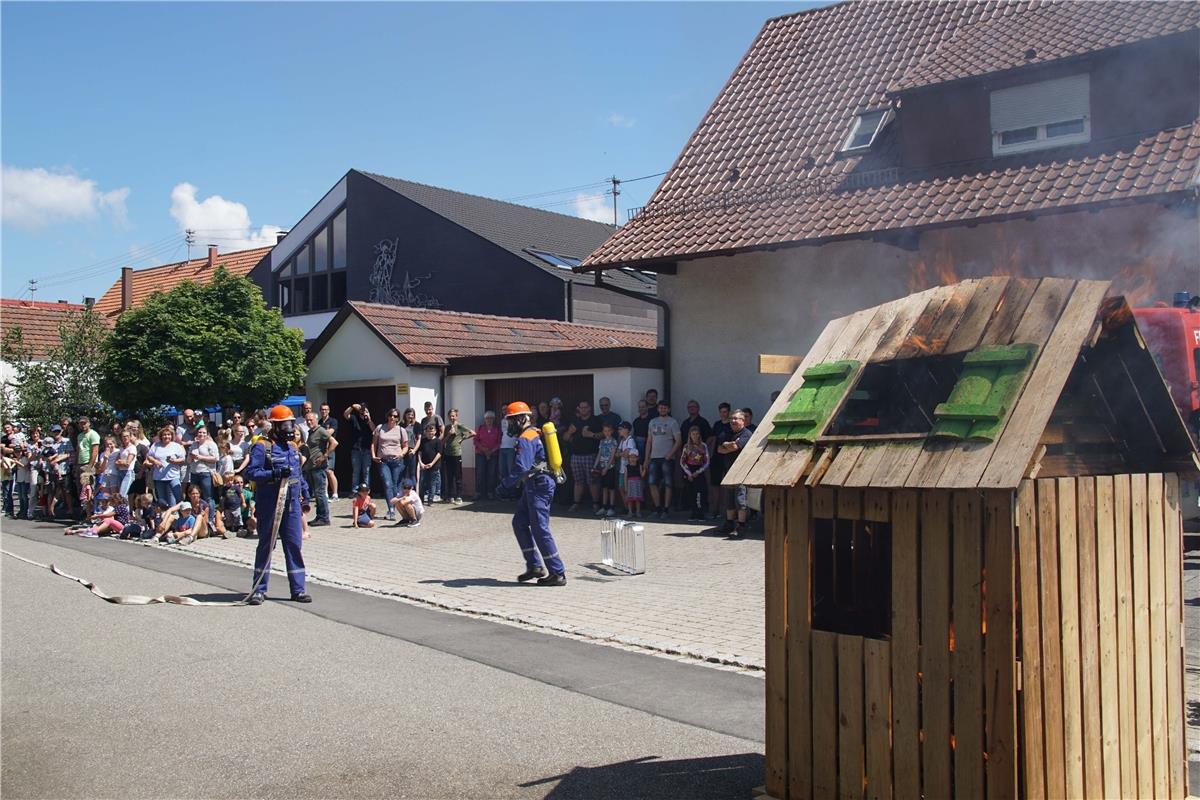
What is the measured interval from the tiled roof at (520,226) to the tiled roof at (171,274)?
47.4ft

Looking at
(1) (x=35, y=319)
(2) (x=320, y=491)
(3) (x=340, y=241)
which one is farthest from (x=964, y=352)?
(1) (x=35, y=319)

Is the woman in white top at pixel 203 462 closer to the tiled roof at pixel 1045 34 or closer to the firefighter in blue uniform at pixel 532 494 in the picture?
the firefighter in blue uniform at pixel 532 494

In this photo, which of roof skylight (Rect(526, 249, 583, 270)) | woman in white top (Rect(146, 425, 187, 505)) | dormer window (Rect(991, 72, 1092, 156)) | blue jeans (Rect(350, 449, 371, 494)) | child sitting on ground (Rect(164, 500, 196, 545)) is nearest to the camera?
dormer window (Rect(991, 72, 1092, 156))

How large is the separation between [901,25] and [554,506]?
403 inches

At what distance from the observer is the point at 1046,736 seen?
3539 millimetres

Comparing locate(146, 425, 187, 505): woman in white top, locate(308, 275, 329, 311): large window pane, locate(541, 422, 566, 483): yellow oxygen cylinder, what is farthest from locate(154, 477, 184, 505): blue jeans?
locate(308, 275, 329, 311): large window pane

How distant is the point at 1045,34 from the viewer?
1529 cm

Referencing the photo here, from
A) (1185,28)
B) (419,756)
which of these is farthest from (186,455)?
(1185,28)

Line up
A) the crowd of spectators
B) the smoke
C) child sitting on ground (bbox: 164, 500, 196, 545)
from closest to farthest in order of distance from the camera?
1. the smoke
2. the crowd of spectators
3. child sitting on ground (bbox: 164, 500, 196, 545)

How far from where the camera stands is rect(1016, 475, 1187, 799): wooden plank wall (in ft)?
11.5

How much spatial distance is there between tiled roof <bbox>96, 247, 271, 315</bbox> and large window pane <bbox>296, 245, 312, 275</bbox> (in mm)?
11253

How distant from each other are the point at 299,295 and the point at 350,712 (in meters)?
29.4

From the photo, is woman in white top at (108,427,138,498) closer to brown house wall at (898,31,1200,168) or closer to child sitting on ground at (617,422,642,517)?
child sitting on ground at (617,422,642,517)

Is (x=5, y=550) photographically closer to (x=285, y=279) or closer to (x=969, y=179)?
(x=969, y=179)
